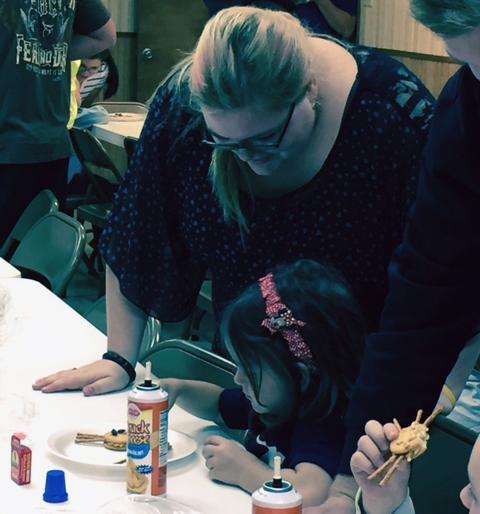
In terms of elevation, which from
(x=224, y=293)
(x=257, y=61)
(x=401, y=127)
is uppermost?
(x=257, y=61)

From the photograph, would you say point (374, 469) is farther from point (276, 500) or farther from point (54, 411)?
point (54, 411)

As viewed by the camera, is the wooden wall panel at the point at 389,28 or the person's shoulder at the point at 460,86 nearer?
the person's shoulder at the point at 460,86

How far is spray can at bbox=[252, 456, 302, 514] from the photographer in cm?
144

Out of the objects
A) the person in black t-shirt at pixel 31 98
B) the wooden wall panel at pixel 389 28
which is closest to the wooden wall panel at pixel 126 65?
the wooden wall panel at pixel 389 28

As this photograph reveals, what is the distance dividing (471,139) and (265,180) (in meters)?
0.59

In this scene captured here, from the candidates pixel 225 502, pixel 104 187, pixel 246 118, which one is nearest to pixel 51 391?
pixel 225 502

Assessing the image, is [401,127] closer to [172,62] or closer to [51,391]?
[51,391]

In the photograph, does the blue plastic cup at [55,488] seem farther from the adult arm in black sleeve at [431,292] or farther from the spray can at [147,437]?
the adult arm in black sleeve at [431,292]

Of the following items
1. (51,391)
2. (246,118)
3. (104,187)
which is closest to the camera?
(246,118)

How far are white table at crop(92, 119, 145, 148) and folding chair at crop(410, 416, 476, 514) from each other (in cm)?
406

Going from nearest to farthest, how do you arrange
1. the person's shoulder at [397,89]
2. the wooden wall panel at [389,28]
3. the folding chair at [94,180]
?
the person's shoulder at [397,89]
the folding chair at [94,180]
the wooden wall panel at [389,28]

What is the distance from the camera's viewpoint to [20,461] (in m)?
1.83

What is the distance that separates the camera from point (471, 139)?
1.69 meters

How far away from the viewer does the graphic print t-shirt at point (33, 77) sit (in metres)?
4.43
